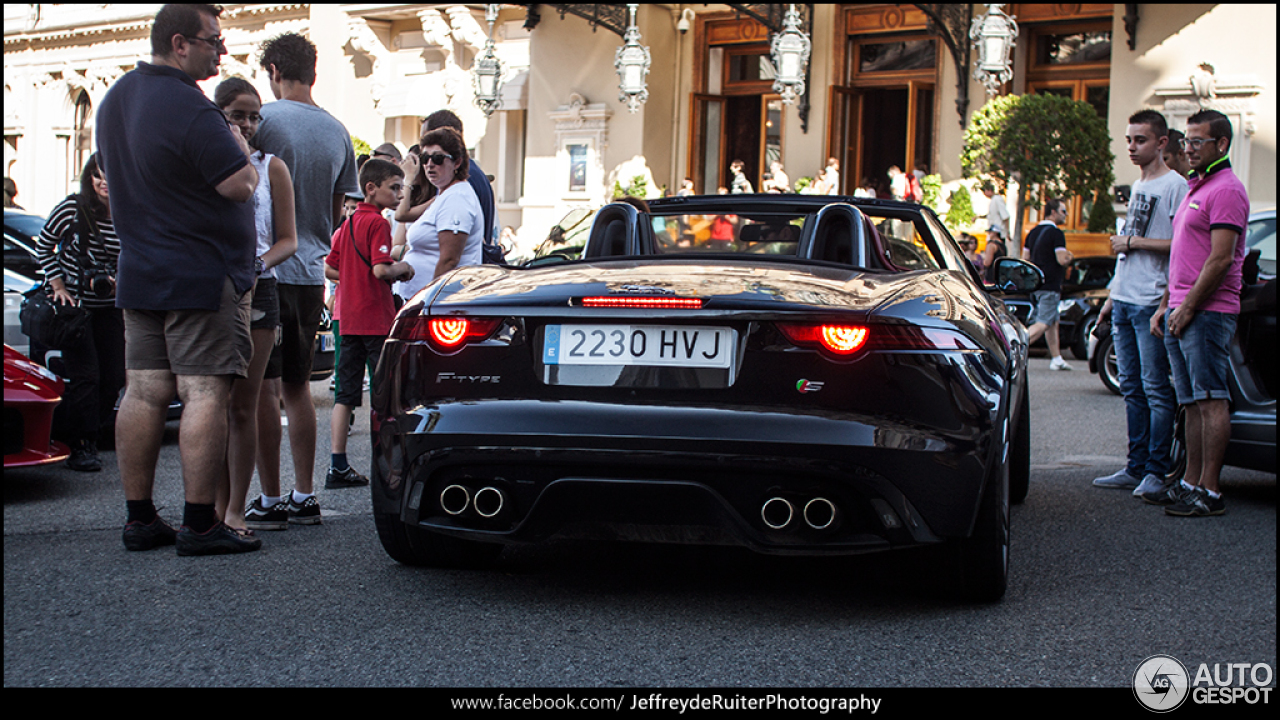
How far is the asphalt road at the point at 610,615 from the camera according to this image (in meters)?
3.06

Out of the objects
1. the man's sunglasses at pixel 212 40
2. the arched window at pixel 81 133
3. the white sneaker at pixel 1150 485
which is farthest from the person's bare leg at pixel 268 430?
the arched window at pixel 81 133

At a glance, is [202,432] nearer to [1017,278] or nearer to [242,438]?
[242,438]

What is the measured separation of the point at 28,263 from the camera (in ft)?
26.7

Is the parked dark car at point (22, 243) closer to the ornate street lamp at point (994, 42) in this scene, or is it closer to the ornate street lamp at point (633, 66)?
the ornate street lamp at point (994, 42)

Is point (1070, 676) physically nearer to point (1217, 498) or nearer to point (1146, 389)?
point (1217, 498)

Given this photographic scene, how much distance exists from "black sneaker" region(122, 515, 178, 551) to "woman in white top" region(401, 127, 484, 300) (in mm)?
1681

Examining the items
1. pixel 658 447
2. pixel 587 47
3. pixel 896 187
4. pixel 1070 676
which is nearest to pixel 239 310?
pixel 658 447

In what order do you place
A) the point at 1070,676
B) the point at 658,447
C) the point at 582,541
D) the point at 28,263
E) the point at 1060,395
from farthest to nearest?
the point at 1060,395
the point at 28,263
the point at 582,541
the point at 658,447
the point at 1070,676

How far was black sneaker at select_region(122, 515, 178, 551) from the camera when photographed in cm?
437

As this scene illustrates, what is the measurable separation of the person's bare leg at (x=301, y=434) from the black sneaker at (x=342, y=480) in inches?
34.4

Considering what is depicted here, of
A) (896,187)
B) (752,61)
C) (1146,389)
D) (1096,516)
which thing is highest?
(752,61)

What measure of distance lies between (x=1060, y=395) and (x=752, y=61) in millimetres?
18785

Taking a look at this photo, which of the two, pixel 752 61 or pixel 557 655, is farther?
pixel 752 61

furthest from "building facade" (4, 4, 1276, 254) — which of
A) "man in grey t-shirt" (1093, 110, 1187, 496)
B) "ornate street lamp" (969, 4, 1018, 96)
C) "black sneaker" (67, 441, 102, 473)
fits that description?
"black sneaker" (67, 441, 102, 473)
